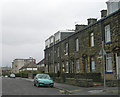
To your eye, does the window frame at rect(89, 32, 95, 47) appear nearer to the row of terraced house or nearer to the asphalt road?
the row of terraced house

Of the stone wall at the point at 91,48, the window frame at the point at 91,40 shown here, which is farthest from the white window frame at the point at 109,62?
the window frame at the point at 91,40

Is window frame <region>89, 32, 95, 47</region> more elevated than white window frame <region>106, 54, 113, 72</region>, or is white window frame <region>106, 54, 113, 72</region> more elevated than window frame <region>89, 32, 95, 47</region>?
window frame <region>89, 32, 95, 47</region>

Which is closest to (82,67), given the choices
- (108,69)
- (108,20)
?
(108,69)

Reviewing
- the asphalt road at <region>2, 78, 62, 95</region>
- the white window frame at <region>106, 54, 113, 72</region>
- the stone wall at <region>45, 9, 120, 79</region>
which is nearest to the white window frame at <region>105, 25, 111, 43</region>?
the stone wall at <region>45, 9, 120, 79</region>

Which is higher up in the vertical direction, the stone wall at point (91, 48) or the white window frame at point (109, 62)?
the stone wall at point (91, 48)

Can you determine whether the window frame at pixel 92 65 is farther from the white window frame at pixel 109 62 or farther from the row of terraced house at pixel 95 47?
the white window frame at pixel 109 62

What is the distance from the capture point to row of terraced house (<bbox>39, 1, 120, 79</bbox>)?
66.5 feet

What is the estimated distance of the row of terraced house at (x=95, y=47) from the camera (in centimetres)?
2028

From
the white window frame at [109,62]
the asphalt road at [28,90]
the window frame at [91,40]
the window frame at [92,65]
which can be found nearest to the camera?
the asphalt road at [28,90]

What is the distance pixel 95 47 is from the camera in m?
24.0

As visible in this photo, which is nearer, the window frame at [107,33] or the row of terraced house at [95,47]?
the row of terraced house at [95,47]

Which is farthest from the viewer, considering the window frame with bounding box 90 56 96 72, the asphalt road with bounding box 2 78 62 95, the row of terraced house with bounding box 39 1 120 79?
the window frame with bounding box 90 56 96 72

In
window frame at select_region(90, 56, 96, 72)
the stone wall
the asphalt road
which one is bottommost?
the asphalt road


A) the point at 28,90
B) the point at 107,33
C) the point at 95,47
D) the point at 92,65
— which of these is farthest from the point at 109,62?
the point at 28,90
